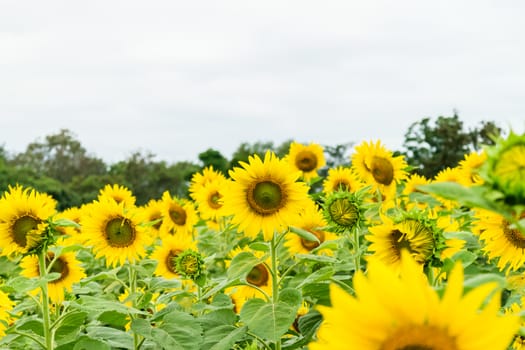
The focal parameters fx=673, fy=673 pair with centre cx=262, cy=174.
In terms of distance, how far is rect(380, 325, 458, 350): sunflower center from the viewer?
969 mm

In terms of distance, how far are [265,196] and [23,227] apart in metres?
1.05

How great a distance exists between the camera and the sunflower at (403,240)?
1.97 metres

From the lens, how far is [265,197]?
2.91 metres

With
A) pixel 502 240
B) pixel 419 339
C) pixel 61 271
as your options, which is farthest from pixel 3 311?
pixel 419 339

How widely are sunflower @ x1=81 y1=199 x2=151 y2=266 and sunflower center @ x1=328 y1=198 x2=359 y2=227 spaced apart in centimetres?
112

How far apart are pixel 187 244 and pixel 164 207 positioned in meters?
1.55

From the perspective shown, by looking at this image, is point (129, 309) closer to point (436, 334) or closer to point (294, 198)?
point (294, 198)

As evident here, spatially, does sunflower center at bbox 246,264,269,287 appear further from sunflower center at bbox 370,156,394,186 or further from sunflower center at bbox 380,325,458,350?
sunflower center at bbox 380,325,458,350

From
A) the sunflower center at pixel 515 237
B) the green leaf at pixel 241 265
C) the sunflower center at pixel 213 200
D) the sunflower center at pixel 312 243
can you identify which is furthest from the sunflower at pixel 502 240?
the sunflower center at pixel 213 200

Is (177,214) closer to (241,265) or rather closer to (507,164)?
(241,265)

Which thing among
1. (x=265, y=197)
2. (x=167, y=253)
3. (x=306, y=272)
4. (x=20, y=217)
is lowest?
(x=306, y=272)

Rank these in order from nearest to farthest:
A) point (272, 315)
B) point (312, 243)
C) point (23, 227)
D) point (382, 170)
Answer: point (272, 315) < point (23, 227) < point (312, 243) < point (382, 170)

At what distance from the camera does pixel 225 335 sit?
97.7 inches

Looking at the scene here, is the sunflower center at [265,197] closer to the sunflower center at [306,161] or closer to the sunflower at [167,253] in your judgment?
the sunflower at [167,253]
